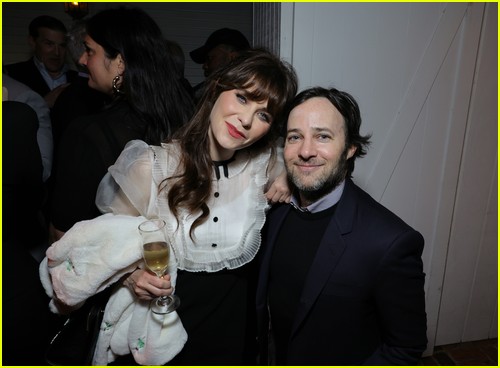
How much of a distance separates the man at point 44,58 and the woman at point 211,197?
293cm

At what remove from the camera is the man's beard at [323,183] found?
172cm

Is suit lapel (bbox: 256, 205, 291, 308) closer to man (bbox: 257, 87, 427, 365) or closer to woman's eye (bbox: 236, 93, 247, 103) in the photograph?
man (bbox: 257, 87, 427, 365)

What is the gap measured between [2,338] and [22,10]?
6907mm

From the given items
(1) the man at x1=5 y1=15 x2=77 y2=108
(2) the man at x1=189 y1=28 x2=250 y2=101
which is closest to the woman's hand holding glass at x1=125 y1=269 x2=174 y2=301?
(2) the man at x1=189 y1=28 x2=250 y2=101

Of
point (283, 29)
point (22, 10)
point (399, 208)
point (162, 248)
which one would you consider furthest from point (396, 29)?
point (22, 10)

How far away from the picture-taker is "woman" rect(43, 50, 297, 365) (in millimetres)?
1644

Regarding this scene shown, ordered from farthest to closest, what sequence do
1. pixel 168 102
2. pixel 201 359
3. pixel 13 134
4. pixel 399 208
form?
1. pixel 399 208
2. pixel 168 102
3. pixel 201 359
4. pixel 13 134

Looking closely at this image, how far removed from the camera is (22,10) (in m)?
6.39

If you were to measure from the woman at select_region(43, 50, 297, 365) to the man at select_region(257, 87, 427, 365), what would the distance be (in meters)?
0.16

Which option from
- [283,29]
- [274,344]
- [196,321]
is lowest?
[274,344]

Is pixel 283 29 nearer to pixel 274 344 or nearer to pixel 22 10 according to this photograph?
pixel 274 344

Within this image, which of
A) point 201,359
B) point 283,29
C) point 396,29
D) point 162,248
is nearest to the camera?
point 162,248

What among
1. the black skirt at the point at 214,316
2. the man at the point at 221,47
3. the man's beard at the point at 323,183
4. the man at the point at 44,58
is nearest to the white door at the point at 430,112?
the man's beard at the point at 323,183

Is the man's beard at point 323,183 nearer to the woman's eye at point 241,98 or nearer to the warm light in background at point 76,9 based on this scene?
the woman's eye at point 241,98
